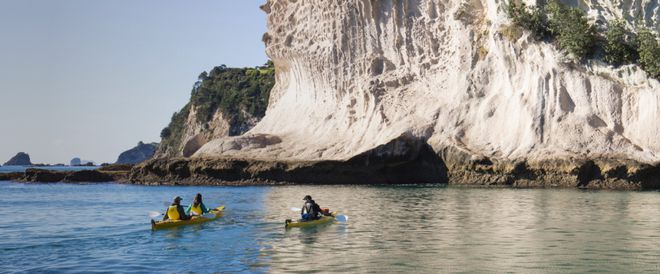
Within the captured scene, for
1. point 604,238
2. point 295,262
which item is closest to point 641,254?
point 604,238

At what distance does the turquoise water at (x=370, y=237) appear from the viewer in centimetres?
1714

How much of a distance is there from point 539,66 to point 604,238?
25331mm

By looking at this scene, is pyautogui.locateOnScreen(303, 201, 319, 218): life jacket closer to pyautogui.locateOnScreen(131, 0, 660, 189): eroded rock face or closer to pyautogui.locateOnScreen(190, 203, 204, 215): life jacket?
pyautogui.locateOnScreen(190, 203, 204, 215): life jacket

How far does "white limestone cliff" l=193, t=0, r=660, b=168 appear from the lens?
1663 inches

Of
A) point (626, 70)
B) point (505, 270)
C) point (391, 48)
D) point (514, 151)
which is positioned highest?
point (391, 48)

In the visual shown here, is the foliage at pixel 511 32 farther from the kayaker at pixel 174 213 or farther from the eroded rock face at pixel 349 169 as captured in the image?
the kayaker at pixel 174 213

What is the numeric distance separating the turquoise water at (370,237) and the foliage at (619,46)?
947cm

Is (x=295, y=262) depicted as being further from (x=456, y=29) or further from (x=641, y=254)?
(x=456, y=29)

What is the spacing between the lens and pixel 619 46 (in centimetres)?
4234

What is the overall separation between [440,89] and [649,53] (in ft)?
43.6

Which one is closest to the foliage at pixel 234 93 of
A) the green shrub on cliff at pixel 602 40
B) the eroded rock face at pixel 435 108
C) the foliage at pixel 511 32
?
the eroded rock face at pixel 435 108

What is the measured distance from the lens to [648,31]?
139 feet

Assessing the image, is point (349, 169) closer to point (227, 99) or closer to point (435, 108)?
point (435, 108)

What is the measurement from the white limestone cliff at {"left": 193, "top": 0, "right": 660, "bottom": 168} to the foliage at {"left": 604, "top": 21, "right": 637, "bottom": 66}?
712mm
